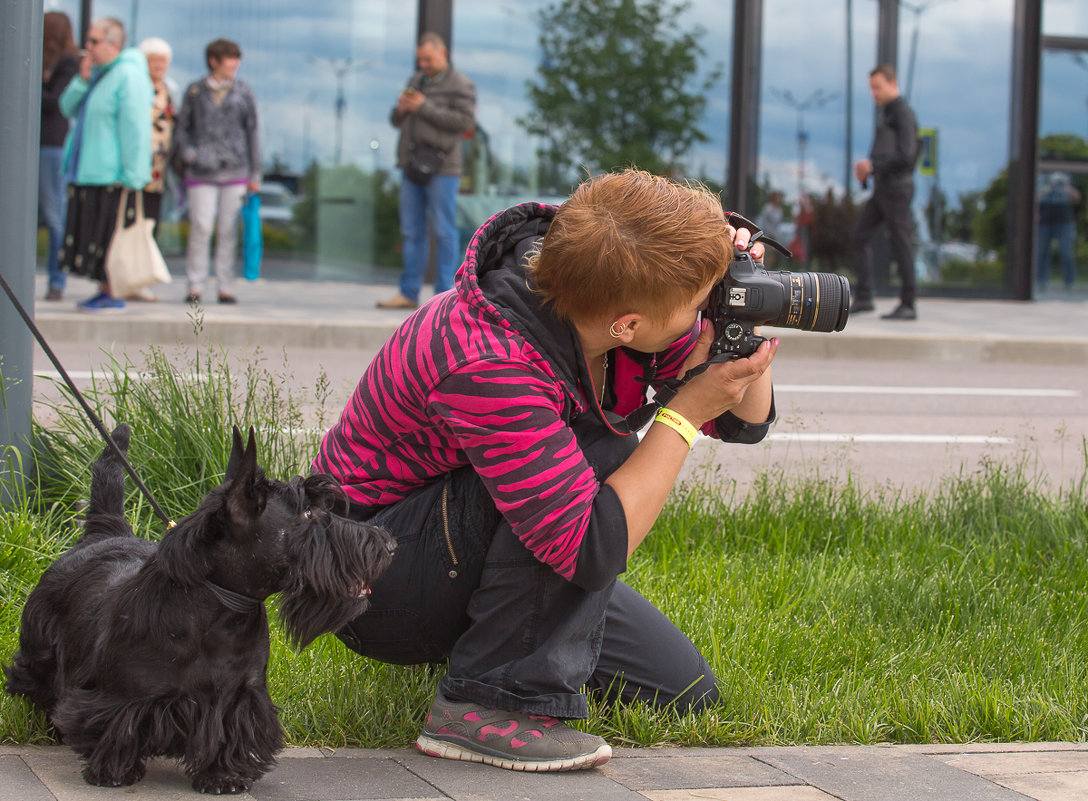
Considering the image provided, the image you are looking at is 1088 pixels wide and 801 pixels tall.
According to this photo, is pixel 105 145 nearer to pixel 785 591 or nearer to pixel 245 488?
pixel 785 591

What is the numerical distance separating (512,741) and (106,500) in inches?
40.2

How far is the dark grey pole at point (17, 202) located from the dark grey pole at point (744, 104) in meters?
12.0

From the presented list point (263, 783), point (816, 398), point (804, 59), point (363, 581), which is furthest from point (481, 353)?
point (804, 59)

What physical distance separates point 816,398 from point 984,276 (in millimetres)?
8812

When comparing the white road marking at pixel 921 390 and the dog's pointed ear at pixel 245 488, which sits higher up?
the dog's pointed ear at pixel 245 488

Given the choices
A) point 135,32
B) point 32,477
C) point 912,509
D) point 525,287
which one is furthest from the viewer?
point 135,32

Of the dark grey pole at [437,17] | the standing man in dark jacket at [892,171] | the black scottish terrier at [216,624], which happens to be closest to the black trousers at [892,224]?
the standing man in dark jacket at [892,171]

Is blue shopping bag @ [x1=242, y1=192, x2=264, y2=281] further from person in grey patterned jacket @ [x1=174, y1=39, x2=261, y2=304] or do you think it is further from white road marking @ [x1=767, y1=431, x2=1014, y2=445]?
white road marking @ [x1=767, y1=431, x2=1014, y2=445]

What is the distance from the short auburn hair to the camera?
2396mm

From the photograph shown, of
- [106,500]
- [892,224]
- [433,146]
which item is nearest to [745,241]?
[106,500]

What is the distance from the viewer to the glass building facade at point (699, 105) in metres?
14.8

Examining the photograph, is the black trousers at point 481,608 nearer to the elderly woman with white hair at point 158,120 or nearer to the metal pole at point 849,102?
the elderly woman with white hair at point 158,120

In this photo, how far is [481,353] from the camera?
2404 millimetres

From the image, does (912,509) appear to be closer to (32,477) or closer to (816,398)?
(32,477)
